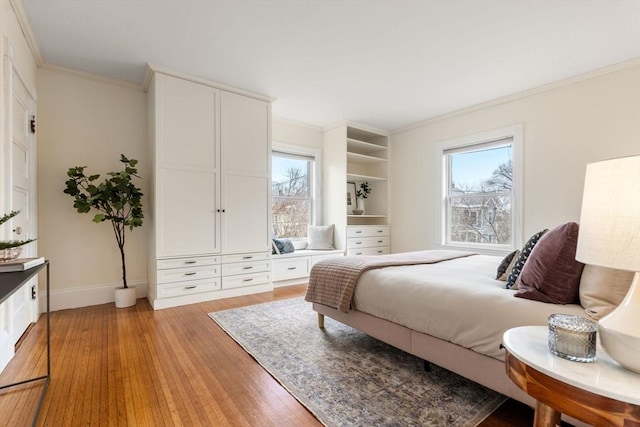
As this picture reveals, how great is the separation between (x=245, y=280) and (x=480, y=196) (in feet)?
11.3

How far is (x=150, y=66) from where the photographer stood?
3109mm

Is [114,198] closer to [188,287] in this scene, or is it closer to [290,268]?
[188,287]

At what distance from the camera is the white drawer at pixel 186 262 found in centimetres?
323

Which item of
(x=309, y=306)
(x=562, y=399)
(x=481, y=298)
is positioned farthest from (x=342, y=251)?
(x=562, y=399)

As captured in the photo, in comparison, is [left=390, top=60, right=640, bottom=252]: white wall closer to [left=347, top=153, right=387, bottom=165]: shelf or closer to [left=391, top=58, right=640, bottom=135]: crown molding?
[left=391, top=58, right=640, bottom=135]: crown molding

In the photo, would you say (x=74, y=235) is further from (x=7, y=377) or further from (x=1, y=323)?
(x=7, y=377)

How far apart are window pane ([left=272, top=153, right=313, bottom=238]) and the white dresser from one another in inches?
31.9

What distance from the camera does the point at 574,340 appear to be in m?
0.85

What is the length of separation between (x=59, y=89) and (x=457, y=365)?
446 cm

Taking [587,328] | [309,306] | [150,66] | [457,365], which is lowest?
[309,306]

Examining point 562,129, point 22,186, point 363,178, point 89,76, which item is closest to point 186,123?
point 89,76

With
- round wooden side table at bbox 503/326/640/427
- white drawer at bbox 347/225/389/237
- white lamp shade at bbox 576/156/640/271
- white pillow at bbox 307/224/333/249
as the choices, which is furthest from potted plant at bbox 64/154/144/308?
white lamp shade at bbox 576/156/640/271

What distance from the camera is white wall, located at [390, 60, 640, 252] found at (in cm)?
300

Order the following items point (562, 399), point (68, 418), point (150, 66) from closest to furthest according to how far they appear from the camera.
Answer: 1. point (562, 399)
2. point (68, 418)
3. point (150, 66)
